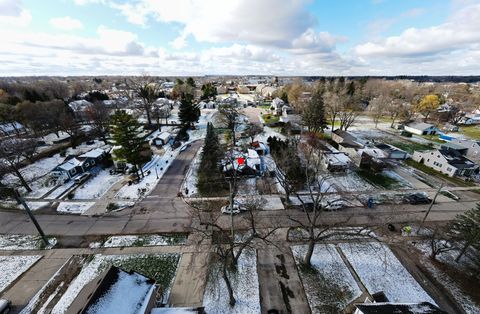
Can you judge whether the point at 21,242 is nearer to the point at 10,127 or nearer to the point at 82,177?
the point at 82,177

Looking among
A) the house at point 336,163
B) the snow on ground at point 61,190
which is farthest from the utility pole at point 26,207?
the house at point 336,163

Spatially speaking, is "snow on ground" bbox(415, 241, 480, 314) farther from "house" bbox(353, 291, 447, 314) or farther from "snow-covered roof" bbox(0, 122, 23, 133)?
"snow-covered roof" bbox(0, 122, 23, 133)

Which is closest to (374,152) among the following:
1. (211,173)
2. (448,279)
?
(448,279)

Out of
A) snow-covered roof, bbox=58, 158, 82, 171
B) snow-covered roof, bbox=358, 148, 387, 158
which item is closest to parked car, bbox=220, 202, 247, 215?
snow-covered roof, bbox=358, 148, 387, 158

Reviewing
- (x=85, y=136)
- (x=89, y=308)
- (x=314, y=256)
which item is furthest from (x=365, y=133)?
(x=85, y=136)

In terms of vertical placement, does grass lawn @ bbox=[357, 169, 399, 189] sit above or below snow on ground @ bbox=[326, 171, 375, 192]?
above
